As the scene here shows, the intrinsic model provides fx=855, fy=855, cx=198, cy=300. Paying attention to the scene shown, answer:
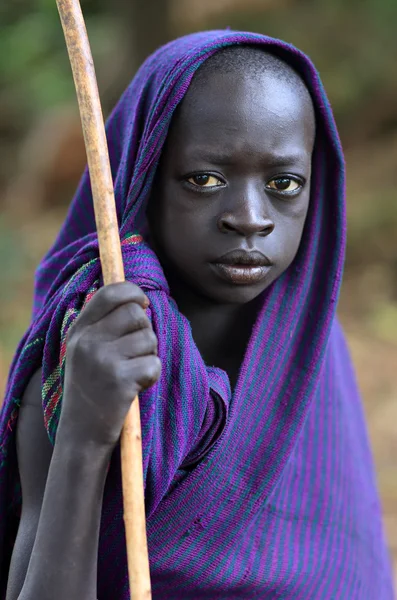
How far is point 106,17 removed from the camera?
779 cm

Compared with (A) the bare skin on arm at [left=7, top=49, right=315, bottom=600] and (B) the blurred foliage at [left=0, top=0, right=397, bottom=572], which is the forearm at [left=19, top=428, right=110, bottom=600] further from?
(B) the blurred foliage at [left=0, top=0, right=397, bottom=572]

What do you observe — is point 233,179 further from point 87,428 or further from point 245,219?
point 87,428

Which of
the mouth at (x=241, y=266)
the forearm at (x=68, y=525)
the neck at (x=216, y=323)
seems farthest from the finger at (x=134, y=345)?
the neck at (x=216, y=323)

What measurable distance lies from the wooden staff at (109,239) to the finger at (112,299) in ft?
0.08

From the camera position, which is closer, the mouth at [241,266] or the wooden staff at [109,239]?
the wooden staff at [109,239]

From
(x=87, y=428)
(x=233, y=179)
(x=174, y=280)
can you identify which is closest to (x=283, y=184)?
(x=233, y=179)

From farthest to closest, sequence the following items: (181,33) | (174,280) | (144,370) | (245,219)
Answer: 1. (181,33)
2. (174,280)
3. (245,219)
4. (144,370)

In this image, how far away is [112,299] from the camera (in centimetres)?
105

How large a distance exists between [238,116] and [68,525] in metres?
0.63

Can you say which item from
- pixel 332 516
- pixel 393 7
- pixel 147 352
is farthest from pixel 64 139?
pixel 147 352

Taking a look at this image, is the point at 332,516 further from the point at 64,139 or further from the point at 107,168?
the point at 64,139

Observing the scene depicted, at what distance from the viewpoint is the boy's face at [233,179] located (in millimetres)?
1271

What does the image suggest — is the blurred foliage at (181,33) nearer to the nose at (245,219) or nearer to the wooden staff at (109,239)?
the nose at (245,219)

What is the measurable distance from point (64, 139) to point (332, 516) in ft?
17.7
